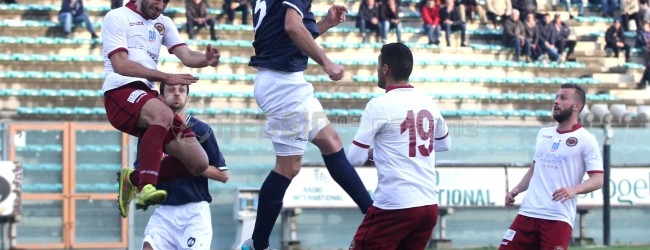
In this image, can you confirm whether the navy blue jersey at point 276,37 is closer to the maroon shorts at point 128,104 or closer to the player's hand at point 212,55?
the player's hand at point 212,55

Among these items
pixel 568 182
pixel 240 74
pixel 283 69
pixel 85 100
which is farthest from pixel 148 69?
pixel 240 74

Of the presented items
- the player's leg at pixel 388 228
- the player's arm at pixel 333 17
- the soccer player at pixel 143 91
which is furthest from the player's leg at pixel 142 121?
the player's leg at pixel 388 228

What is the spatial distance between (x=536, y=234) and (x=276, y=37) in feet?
9.57

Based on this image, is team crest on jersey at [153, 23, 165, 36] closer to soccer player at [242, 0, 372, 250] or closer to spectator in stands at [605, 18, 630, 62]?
soccer player at [242, 0, 372, 250]

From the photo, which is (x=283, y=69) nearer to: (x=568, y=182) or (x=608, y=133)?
(x=568, y=182)

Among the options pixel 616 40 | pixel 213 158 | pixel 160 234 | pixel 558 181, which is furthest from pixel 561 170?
pixel 616 40

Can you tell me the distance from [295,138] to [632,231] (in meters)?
11.4

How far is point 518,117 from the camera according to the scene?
2188 centimetres

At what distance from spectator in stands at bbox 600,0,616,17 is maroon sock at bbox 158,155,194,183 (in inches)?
743

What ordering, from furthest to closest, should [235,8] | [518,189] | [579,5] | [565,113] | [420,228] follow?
[579,5] < [235,8] < [518,189] < [565,113] < [420,228]

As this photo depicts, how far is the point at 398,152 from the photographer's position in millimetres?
7789

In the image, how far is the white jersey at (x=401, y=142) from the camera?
7727 mm

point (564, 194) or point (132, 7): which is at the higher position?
point (132, 7)

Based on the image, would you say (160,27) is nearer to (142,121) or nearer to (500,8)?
(142,121)
